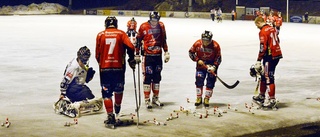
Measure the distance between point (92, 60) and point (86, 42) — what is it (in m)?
9.07

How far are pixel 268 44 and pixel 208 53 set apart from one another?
123cm

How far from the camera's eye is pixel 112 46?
1151cm

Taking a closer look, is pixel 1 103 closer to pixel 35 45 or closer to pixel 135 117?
pixel 135 117

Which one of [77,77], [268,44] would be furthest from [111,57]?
[268,44]

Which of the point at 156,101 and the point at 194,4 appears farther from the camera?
the point at 194,4

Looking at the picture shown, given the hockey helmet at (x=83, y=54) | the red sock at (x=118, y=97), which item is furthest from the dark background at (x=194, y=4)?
the red sock at (x=118, y=97)

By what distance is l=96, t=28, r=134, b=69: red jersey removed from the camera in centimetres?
1151

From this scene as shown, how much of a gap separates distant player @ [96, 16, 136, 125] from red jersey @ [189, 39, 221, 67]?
2313 millimetres

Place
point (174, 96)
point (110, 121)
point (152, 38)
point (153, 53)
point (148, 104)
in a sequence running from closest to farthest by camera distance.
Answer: point (110, 121), point (148, 104), point (153, 53), point (152, 38), point (174, 96)

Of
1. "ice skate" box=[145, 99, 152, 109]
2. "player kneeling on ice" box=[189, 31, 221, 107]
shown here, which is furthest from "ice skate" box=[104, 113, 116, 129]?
"player kneeling on ice" box=[189, 31, 221, 107]

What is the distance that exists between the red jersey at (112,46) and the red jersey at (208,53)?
2.41 meters

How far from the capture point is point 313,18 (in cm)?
6222

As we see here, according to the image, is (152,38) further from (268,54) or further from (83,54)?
(268,54)

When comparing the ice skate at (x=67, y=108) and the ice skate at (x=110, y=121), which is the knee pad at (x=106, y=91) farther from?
the ice skate at (x=67, y=108)
